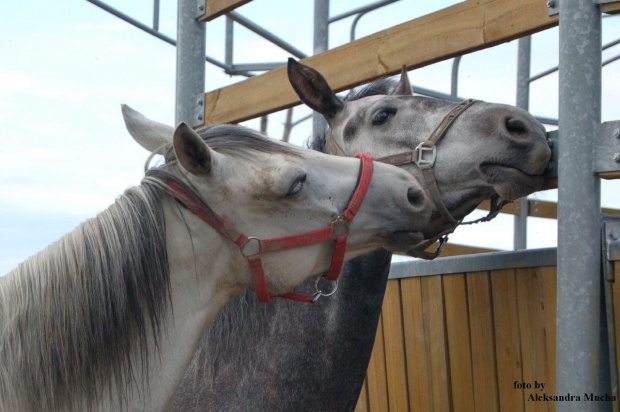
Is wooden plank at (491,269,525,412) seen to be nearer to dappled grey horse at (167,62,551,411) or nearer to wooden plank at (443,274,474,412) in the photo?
wooden plank at (443,274,474,412)

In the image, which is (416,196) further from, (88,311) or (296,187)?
(88,311)

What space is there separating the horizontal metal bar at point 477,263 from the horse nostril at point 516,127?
1.65ft

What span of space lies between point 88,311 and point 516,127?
188cm

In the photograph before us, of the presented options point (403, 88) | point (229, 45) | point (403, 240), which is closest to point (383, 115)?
point (403, 88)

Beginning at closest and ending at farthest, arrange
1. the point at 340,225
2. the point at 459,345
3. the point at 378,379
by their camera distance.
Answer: the point at 340,225, the point at 459,345, the point at 378,379

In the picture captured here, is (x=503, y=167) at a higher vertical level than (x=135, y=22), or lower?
lower

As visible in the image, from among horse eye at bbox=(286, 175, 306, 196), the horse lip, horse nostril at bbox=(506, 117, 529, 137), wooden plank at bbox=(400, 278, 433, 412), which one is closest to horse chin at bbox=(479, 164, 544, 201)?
the horse lip

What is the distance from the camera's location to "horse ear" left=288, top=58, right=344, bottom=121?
11.9 feet

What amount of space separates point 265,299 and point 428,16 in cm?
171

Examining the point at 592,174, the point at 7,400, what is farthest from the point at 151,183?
the point at 592,174

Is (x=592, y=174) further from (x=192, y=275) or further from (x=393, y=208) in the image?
(x=192, y=275)

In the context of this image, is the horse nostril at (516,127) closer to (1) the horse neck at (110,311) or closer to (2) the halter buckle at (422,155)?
(2) the halter buckle at (422,155)

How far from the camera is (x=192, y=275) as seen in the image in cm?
236

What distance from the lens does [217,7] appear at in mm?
4266
